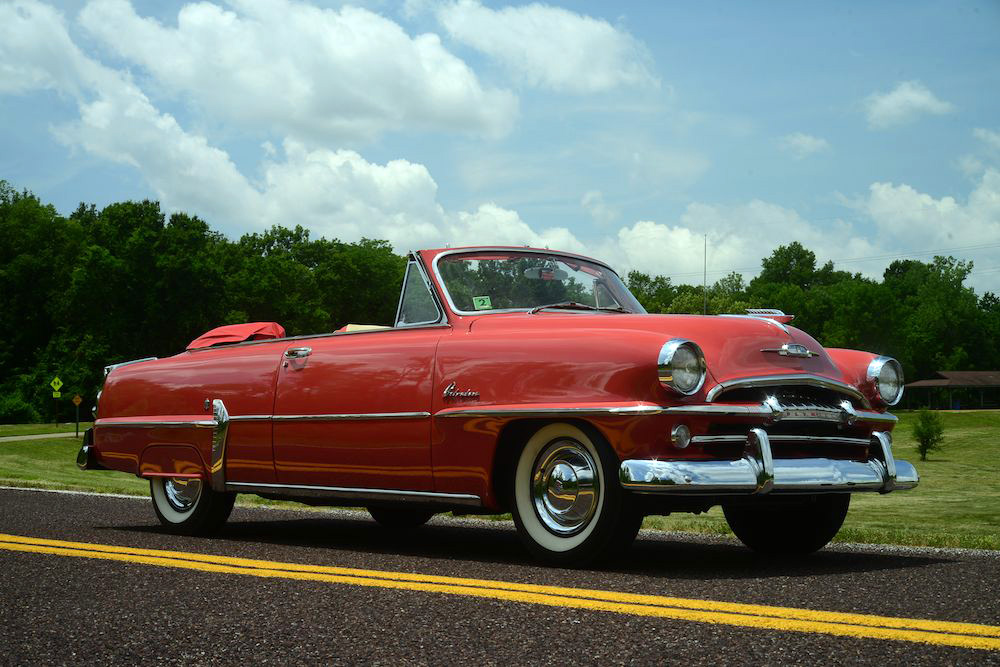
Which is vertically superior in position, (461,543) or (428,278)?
(428,278)

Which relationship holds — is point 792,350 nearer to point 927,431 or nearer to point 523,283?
point 523,283

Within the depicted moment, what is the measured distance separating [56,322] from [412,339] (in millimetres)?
62647

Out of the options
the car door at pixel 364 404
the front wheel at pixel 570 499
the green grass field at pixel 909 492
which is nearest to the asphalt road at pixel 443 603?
the front wheel at pixel 570 499

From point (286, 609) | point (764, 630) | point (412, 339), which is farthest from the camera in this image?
point (412, 339)

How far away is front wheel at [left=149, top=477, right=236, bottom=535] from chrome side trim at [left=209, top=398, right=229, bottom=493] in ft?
0.58

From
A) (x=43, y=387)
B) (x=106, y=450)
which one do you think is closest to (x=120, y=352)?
(x=43, y=387)

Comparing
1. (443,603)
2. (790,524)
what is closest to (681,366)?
(443,603)

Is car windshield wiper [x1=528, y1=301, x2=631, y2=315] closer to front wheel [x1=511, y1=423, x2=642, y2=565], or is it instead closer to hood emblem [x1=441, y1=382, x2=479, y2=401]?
hood emblem [x1=441, y1=382, x2=479, y2=401]

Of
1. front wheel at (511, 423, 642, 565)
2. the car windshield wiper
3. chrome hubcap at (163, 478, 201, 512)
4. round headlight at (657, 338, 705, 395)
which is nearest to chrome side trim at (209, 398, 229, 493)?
chrome hubcap at (163, 478, 201, 512)

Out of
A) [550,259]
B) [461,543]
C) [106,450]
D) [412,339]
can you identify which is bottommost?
[461,543]

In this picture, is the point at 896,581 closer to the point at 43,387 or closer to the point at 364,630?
the point at 364,630

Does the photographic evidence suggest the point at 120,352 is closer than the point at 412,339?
No

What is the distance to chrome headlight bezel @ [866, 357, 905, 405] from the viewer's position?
243 inches

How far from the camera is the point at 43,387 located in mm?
60531
